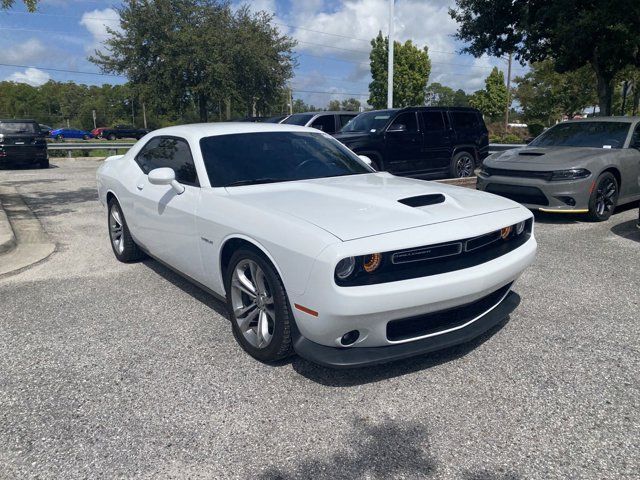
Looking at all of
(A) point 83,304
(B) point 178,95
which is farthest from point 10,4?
(B) point 178,95

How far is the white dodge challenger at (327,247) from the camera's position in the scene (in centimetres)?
278

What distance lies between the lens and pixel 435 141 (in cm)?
1112

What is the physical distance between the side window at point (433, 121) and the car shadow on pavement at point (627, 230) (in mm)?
4576

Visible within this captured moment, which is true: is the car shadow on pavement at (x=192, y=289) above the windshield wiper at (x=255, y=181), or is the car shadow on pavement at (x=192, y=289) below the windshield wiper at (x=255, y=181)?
below

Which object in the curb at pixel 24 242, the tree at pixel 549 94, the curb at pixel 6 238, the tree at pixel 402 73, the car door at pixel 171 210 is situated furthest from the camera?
the tree at pixel 402 73

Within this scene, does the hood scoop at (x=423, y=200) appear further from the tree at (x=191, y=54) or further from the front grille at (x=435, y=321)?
the tree at (x=191, y=54)

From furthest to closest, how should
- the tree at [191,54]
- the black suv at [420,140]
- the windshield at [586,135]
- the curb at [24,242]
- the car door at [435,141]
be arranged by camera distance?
1. the tree at [191,54]
2. the car door at [435,141]
3. the black suv at [420,140]
4. the windshield at [586,135]
5. the curb at [24,242]

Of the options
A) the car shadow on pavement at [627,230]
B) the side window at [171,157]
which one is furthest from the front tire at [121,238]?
the car shadow on pavement at [627,230]

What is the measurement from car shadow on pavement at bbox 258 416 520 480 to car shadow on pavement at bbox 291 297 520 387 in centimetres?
47

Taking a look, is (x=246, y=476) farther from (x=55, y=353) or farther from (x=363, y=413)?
(x=55, y=353)

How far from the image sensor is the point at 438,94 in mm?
127188

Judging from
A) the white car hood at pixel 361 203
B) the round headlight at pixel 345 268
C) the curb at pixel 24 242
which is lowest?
the curb at pixel 24 242

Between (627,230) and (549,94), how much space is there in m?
36.5

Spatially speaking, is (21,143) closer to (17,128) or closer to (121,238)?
(17,128)
